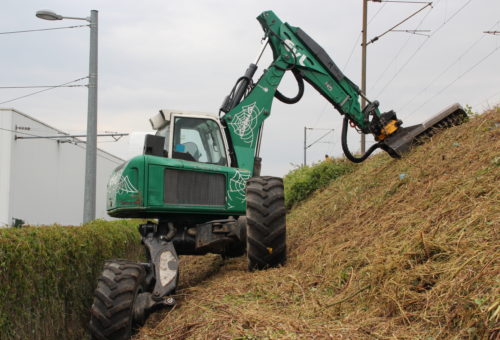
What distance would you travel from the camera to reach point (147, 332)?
6488 mm

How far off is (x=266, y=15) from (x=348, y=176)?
480 centimetres

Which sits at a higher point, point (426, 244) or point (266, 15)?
point (266, 15)

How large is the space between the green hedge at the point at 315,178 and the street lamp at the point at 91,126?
510cm

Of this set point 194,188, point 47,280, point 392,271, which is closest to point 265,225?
point 194,188

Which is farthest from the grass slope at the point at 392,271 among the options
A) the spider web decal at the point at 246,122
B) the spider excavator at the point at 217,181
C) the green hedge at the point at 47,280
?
the spider web decal at the point at 246,122

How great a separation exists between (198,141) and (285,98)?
215cm

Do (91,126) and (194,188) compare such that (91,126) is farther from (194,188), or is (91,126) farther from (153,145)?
(194,188)

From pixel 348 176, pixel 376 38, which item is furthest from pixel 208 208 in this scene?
pixel 376 38

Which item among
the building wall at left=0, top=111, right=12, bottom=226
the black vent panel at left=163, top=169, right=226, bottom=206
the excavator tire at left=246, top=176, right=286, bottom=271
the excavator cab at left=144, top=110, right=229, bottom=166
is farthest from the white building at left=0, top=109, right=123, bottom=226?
the excavator tire at left=246, top=176, right=286, bottom=271

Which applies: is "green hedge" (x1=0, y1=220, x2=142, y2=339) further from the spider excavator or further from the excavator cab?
the excavator cab

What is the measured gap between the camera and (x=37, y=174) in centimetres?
3412

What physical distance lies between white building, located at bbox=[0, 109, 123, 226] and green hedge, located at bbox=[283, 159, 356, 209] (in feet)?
61.4

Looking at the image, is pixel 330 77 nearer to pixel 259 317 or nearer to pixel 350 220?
pixel 350 220

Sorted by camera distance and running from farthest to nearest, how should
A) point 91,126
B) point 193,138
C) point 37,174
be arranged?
point 37,174 < point 91,126 < point 193,138
